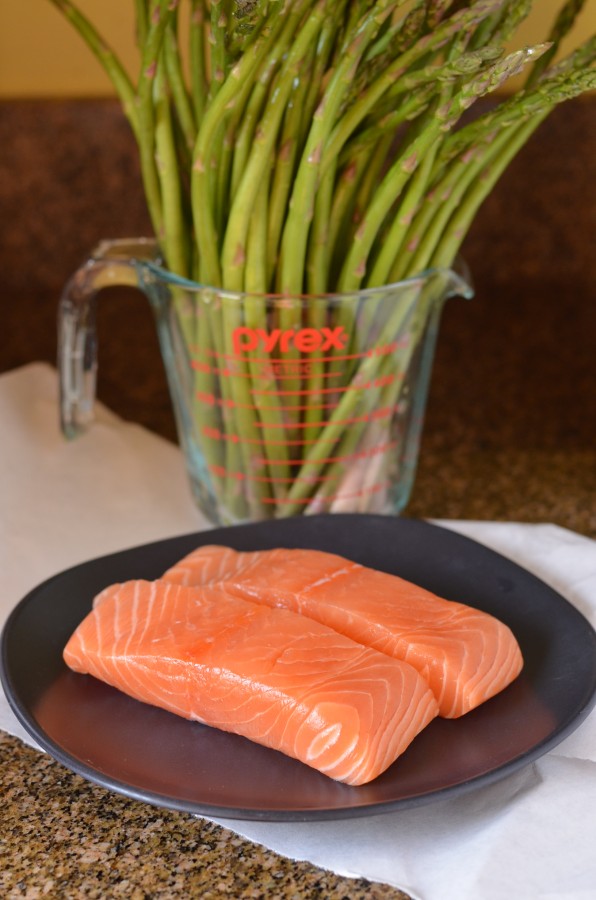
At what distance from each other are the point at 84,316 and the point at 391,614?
1.33 feet

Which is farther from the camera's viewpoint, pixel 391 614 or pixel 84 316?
pixel 84 316

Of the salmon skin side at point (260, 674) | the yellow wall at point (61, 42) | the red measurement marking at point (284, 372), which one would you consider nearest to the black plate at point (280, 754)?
the salmon skin side at point (260, 674)

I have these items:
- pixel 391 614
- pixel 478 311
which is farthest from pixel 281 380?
pixel 478 311

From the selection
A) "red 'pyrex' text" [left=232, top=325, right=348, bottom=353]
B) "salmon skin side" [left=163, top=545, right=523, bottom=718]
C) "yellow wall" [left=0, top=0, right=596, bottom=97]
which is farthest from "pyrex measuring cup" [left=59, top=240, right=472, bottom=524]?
"yellow wall" [left=0, top=0, right=596, bottom=97]

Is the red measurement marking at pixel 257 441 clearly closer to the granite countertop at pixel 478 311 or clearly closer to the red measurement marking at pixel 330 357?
the red measurement marking at pixel 330 357

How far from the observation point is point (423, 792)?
25.7 inches

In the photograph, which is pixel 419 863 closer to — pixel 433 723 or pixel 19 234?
pixel 433 723

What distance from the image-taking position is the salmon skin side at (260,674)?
68 centimetres

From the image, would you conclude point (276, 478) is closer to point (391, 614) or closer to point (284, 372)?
point (284, 372)

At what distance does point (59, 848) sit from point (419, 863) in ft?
0.71

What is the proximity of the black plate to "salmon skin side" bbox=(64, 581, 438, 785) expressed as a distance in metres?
0.01

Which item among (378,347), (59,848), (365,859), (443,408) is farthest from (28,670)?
(443,408)

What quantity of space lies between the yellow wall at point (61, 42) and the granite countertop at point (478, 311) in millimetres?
40

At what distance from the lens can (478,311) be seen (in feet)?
4.85
